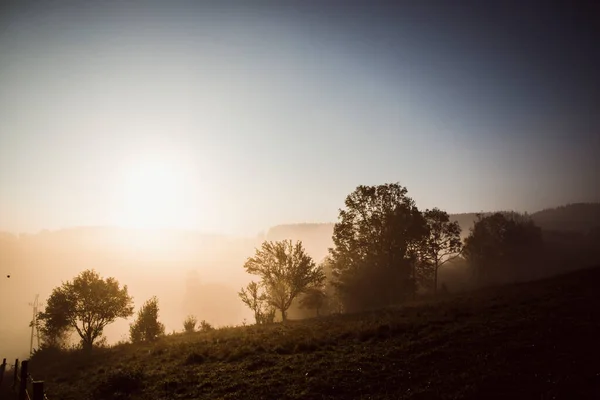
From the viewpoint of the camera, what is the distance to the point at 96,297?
47125mm

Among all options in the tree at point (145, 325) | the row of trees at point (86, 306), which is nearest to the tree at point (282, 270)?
the row of trees at point (86, 306)

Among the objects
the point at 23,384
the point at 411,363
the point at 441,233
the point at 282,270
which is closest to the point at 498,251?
the point at 441,233

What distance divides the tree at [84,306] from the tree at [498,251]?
257 ft

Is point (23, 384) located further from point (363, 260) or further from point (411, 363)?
point (363, 260)

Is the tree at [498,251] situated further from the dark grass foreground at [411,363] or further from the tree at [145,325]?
the tree at [145,325]

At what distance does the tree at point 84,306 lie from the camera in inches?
1821

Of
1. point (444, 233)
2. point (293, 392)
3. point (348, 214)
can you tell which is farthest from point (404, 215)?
point (293, 392)

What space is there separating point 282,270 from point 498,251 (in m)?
61.9

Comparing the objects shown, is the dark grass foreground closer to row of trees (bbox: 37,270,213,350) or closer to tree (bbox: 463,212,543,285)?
row of trees (bbox: 37,270,213,350)

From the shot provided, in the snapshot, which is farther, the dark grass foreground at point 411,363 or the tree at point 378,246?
the tree at point 378,246

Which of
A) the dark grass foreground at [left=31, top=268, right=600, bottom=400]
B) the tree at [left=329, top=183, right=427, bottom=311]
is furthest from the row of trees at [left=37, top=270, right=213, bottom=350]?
the tree at [left=329, top=183, right=427, bottom=311]

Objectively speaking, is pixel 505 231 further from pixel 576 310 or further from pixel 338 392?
pixel 338 392

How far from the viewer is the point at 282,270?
51.0m

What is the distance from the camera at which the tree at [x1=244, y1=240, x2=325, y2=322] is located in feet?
166
